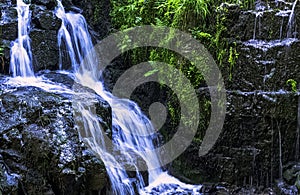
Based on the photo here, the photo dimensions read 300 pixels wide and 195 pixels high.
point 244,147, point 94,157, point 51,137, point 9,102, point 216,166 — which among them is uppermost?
point 9,102

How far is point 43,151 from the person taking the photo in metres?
3.89

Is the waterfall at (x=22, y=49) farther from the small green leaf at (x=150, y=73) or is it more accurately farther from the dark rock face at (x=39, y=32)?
the small green leaf at (x=150, y=73)

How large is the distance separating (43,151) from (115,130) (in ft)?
5.90

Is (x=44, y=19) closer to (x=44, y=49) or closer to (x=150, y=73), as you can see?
(x=44, y=49)

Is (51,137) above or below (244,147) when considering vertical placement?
above

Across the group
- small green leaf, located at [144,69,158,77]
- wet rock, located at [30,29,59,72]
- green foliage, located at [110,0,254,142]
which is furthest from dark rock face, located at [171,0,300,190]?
wet rock, located at [30,29,59,72]

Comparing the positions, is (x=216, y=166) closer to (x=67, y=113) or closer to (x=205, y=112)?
(x=205, y=112)

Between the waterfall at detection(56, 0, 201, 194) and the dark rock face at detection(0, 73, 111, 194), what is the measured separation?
264 mm

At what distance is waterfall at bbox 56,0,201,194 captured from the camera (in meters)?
4.50

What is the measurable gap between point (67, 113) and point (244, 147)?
9.72 feet

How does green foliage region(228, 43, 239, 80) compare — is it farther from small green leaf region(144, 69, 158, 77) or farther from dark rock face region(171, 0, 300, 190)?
small green leaf region(144, 69, 158, 77)

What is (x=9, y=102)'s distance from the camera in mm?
4340

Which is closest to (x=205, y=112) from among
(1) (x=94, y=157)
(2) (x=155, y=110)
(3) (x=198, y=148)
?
(3) (x=198, y=148)

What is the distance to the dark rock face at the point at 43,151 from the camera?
3.73 metres
